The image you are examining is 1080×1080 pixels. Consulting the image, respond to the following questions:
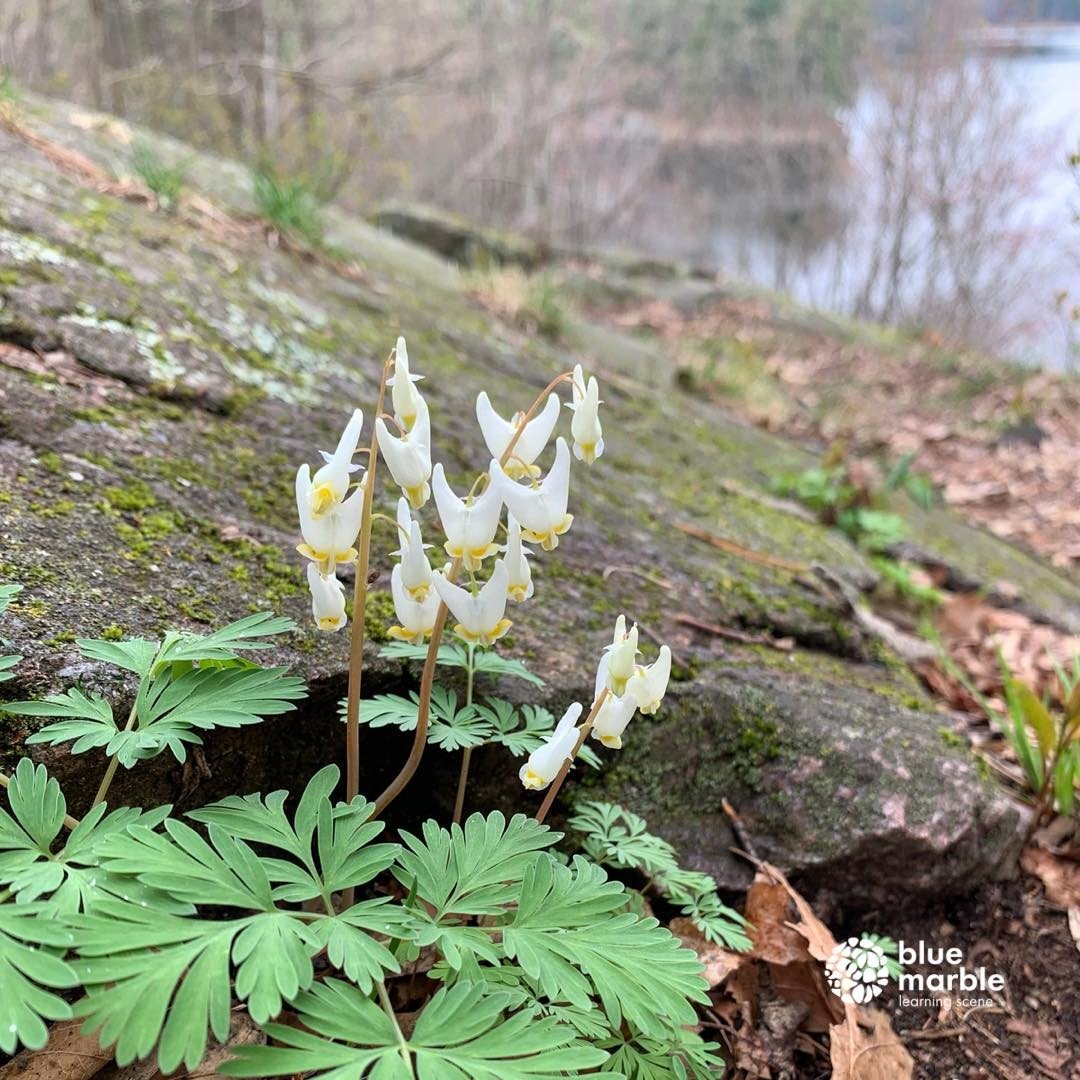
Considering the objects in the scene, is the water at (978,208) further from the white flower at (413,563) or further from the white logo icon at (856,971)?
the white flower at (413,563)

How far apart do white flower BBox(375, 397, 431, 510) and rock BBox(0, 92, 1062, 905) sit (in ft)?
1.94

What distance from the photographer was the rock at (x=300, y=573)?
1701 mm

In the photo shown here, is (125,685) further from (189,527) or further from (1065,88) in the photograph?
(1065,88)

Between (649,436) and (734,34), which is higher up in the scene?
(734,34)

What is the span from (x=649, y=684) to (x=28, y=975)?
A: 0.88 metres

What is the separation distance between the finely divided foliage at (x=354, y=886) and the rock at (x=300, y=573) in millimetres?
273

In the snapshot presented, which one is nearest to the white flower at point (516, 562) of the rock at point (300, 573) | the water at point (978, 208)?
the rock at point (300, 573)

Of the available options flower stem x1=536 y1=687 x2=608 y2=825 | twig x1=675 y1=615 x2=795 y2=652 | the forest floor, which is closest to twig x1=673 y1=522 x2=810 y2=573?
twig x1=675 y1=615 x2=795 y2=652

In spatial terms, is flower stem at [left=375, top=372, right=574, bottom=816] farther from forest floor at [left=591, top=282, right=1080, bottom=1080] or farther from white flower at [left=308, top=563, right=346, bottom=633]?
forest floor at [left=591, top=282, right=1080, bottom=1080]

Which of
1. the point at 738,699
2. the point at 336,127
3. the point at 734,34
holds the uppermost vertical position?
the point at 734,34

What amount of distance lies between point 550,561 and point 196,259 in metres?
2.11

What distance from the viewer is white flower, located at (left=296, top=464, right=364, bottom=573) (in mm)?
1224

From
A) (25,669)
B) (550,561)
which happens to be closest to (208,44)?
(550,561)

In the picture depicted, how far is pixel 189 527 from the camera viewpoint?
6.56 ft
